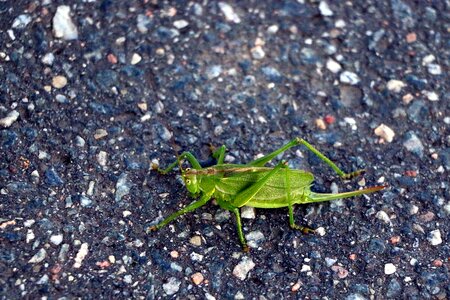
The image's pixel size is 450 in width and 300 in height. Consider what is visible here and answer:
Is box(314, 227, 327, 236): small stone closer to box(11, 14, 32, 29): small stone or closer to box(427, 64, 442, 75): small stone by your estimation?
box(427, 64, 442, 75): small stone

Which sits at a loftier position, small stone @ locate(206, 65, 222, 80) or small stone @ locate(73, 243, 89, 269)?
small stone @ locate(73, 243, 89, 269)

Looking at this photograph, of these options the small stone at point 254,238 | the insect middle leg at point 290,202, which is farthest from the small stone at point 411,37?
the small stone at point 254,238

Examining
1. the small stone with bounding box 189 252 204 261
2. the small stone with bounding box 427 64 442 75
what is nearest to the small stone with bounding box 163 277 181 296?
the small stone with bounding box 189 252 204 261

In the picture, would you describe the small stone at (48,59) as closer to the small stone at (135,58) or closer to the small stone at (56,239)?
the small stone at (135,58)

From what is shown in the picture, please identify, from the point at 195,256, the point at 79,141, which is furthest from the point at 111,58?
the point at 195,256

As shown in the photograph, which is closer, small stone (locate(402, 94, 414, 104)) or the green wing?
the green wing
